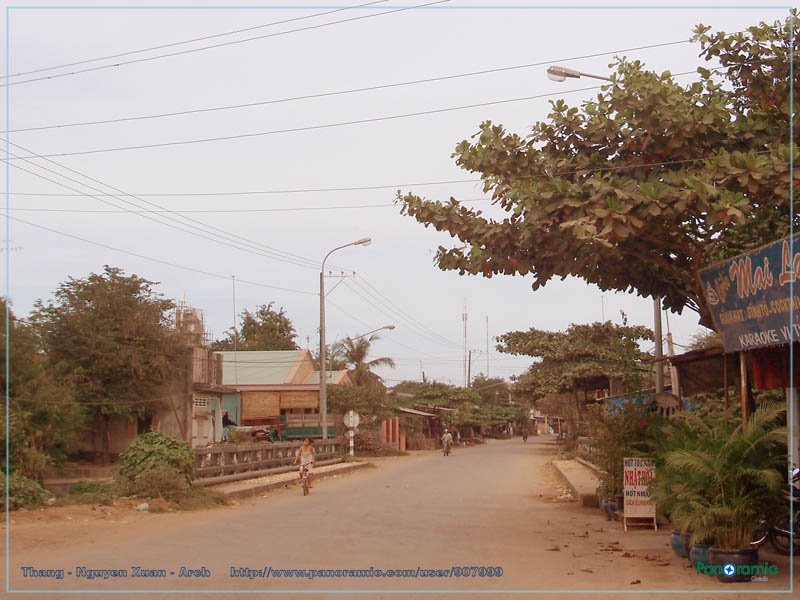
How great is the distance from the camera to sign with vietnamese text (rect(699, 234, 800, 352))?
9141 millimetres

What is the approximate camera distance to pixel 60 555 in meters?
10.8

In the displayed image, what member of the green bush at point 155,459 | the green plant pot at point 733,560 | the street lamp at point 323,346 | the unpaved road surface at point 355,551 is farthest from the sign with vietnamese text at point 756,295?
the street lamp at point 323,346

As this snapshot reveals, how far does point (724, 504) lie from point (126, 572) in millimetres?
6702

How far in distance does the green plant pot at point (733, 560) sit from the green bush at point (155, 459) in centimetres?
1140

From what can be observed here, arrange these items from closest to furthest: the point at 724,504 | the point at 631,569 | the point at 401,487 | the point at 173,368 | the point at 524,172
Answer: the point at 724,504 → the point at 631,569 → the point at 524,172 → the point at 401,487 → the point at 173,368

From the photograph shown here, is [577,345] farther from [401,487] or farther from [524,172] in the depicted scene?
[524,172]

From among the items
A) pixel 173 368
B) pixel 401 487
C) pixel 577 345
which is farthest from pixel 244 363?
pixel 401 487

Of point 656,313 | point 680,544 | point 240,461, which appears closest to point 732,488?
point 680,544

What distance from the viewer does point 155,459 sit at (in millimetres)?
17312

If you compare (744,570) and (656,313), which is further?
(656,313)

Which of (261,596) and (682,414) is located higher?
(682,414)

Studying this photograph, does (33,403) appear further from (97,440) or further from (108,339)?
(97,440)

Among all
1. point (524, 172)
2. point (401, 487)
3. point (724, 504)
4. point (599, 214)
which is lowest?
point (401, 487)

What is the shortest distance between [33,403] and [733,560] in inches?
820
